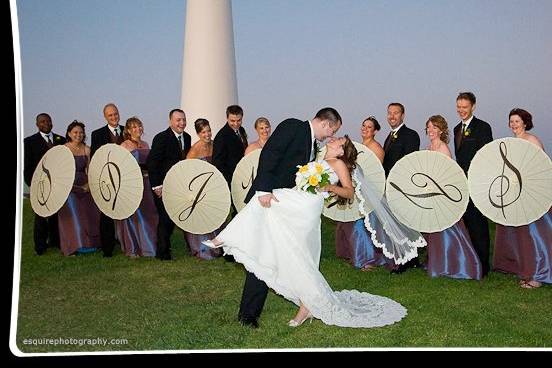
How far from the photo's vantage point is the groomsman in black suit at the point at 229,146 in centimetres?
643

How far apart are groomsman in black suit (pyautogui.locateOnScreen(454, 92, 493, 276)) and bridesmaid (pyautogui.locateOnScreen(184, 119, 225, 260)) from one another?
2520 millimetres

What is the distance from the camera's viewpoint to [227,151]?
647 cm

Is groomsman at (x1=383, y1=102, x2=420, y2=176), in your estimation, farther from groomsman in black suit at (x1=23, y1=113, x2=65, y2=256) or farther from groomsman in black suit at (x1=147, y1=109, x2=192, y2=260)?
groomsman in black suit at (x1=23, y1=113, x2=65, y2=256)

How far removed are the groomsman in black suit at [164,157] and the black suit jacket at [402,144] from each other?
2.17m

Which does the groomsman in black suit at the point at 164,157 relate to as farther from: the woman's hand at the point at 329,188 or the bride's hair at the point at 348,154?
the woman's hand at the point at 329,188

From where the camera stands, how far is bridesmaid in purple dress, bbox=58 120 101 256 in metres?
6.81

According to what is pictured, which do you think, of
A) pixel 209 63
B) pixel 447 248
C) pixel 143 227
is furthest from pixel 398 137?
pixel 209 63

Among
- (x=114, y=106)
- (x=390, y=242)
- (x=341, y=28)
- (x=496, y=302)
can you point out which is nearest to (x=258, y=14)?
(x=341, y=28)

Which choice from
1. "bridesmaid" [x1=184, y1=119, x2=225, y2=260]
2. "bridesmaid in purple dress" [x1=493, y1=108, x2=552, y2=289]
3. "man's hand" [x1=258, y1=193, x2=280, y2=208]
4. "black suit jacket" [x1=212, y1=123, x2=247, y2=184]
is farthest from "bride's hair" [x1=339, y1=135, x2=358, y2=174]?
"bridesmaid" [x1=184, y1=119, x2=225, y2=260]

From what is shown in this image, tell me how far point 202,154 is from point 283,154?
2.39m

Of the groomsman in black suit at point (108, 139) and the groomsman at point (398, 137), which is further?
the groomsman in black suit at point (108, 139)

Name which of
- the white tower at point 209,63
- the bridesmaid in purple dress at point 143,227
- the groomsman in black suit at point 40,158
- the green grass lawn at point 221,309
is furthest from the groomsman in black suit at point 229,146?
the groomsman in black suit at point 40,158

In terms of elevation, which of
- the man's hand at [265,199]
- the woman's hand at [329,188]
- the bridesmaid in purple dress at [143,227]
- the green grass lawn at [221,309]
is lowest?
the green grass lawn at [221,309]

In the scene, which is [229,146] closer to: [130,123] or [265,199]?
[130,123]
